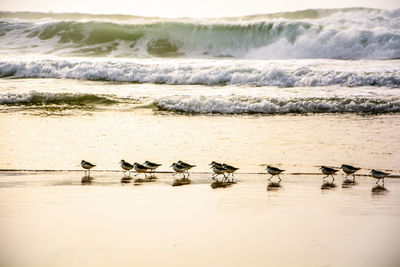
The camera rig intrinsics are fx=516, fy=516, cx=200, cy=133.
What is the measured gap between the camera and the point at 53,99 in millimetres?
18016

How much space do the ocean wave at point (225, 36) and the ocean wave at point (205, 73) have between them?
549 centimetres

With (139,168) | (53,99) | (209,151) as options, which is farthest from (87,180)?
(53,99)

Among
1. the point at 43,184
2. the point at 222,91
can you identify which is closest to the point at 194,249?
the point at 43,184

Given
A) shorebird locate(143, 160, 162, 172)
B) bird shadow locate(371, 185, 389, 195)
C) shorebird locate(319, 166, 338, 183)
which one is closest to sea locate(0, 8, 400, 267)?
bird shadow locate(371, 185, 389, 195)

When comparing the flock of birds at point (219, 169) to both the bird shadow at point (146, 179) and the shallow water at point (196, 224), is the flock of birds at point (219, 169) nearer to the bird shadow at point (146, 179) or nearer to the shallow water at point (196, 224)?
the bird shadow at point (146, 179)

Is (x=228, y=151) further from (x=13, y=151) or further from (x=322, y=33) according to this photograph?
(x=322, y=33)

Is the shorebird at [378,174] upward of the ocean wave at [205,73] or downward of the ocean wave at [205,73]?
downward

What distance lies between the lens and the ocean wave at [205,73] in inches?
760

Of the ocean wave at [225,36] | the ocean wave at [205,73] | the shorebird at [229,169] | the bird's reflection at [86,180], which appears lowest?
the bird's reflection at [86,180]

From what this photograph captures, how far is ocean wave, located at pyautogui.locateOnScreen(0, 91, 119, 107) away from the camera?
17.5m

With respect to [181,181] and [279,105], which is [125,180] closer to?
[181,181]

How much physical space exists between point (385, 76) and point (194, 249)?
15887 mm

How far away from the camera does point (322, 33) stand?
2816 cm

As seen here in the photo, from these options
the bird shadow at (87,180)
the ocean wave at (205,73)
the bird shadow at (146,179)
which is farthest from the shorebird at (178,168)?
the ocean wave at (205,73)
